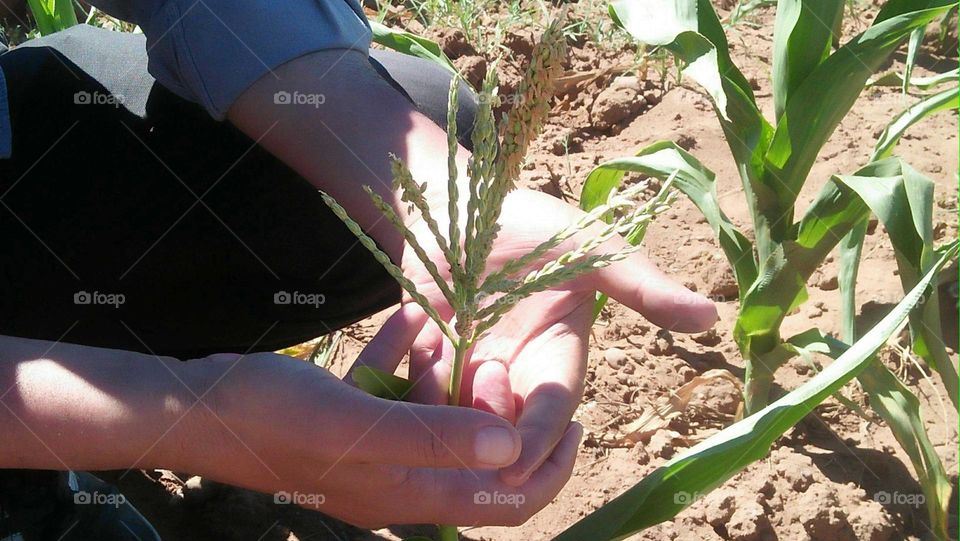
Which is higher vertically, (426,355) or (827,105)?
(827,105)

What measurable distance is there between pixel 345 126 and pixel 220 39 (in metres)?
0.19

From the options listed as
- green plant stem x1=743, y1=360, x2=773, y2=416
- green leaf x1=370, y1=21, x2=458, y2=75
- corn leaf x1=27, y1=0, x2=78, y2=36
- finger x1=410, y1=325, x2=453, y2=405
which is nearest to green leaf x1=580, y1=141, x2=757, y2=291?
green plant stem x1=743, y1=360, x2=773, y2=416

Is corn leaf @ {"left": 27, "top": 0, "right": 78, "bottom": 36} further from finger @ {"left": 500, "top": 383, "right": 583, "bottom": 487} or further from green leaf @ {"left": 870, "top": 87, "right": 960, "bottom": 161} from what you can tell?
green leaf @ {"left": 870, "top": 87, "right": 960, "bottom": 161}

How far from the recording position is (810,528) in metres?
1.41

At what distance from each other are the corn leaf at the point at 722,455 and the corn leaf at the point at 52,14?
1.45 metres

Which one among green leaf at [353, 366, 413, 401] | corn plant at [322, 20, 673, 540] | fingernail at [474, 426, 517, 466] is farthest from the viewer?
green leaf at [353, 366, 413, 401]

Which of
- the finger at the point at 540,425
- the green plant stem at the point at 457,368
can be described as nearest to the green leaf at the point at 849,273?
the finger at the point at 540,425

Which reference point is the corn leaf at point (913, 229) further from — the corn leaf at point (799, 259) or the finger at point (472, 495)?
the finger at point (472, 495)

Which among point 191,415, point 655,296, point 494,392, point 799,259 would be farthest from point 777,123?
point 191,415

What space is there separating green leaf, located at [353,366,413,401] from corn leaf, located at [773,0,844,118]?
804 millimetres

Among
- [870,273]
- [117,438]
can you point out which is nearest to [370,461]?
[117,438]

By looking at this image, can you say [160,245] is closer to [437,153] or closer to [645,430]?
[437,153]

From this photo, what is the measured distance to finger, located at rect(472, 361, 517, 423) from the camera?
101cm

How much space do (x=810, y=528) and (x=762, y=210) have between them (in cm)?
49
